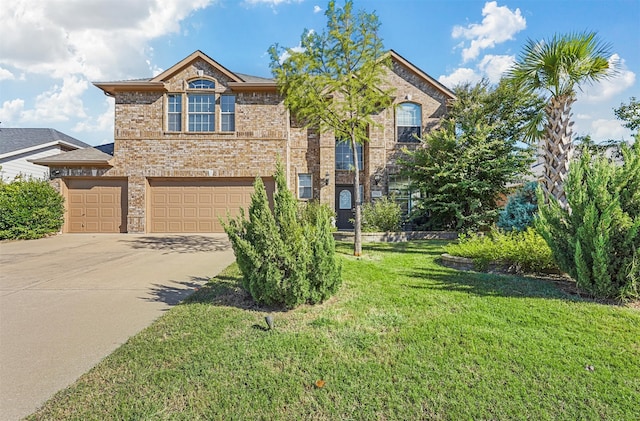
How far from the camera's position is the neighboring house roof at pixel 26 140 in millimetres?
17172

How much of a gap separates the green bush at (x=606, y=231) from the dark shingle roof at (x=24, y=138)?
23901 millimetres

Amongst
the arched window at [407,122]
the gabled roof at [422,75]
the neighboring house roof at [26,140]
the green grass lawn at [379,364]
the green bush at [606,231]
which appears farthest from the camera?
the neighboring house roof at [26,140]

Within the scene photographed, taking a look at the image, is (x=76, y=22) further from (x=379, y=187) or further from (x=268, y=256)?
(x=379, y=187)

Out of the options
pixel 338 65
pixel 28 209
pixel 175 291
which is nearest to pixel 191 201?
pixel 28 209

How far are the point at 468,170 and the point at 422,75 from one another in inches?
246

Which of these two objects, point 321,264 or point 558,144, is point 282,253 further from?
point 558,144

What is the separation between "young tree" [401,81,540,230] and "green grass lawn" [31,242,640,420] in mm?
7856

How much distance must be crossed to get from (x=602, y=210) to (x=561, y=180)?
3.66m

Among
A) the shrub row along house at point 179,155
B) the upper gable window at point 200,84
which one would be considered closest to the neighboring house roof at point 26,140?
the shrub row along house at point 179,155

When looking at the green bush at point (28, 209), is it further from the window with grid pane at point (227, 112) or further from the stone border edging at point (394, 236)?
the stone border edging at point (394, 236)

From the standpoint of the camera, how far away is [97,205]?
1444 cm

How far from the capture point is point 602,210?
4.42 m

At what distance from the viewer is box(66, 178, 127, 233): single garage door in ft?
46.9

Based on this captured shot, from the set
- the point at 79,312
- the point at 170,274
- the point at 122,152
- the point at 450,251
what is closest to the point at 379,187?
the point at 450,251
